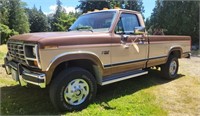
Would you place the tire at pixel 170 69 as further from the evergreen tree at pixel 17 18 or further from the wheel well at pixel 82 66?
the evergreen tree at pixel 17 18

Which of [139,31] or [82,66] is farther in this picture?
[139,31]

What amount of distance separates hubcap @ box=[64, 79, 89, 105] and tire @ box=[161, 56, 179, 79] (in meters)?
3.52

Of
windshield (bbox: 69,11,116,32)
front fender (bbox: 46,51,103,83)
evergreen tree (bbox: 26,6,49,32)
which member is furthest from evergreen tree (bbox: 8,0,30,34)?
front fender (bbox: 46,51,103,83)

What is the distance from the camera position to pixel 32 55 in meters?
4.04

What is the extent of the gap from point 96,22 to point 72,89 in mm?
1957

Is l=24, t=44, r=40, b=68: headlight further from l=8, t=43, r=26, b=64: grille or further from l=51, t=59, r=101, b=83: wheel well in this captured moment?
l=51, t=59, r=101, b=83: wheel well

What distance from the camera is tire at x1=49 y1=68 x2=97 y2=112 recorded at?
418 cm

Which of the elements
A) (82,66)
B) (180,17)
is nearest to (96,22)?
(82,66)

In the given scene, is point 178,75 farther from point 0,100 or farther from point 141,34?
point 0,100

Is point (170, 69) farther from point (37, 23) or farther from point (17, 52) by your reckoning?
point (37, 23)

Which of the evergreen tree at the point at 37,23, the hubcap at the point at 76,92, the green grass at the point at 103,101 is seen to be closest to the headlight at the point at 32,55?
the hubcap at the point at 76,92

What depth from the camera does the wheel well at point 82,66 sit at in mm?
4465

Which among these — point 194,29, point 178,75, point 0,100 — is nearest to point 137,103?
point 0,100

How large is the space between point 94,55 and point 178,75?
14.7ft
